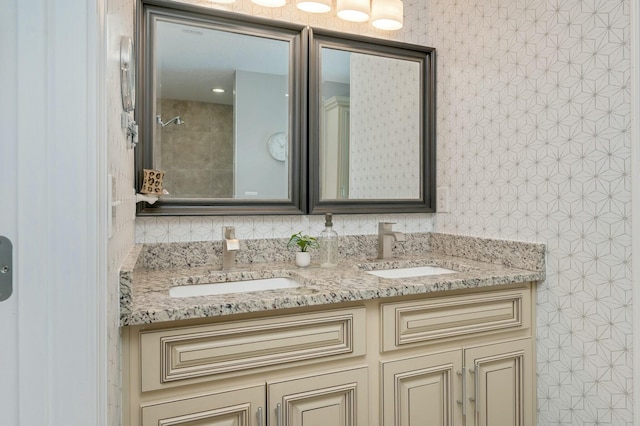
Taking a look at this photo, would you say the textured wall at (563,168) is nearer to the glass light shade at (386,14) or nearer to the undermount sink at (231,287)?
the glass light shade at (386,14)

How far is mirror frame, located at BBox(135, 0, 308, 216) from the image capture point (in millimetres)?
1601

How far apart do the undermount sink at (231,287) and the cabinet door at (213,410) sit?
38 cm

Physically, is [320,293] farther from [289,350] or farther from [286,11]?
[286,11]

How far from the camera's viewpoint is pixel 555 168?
1.53m

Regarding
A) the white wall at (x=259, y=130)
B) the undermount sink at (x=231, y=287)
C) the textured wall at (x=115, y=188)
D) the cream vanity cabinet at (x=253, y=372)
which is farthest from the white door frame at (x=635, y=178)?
the textured wall at (x=115, y=188)

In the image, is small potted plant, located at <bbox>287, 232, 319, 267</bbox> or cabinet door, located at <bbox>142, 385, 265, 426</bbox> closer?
→ cabinet door, located at <bbox>142, 385, 265, 426</bbox>

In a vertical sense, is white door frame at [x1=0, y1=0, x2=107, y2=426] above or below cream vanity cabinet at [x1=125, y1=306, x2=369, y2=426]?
above

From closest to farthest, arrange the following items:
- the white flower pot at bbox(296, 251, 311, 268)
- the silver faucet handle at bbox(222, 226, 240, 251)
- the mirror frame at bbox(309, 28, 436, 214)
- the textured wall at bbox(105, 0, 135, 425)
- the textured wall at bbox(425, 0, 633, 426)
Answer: the textured wall at bbox(105, 0, 135, 425)
the textured wall at bbox(425, 0, 633, 426)
the silver faucet handle at bbox(222, 226, 240, 251)
the white flower pot at bbox(296, 251, 311, 268)
the mirror frame at bbox(309, 28, 436, 214)

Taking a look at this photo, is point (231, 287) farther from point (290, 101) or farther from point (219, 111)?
point (290, 101)

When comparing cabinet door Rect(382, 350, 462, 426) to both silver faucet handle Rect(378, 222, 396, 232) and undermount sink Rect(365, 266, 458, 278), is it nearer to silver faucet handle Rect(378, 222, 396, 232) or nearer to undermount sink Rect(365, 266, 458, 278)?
undermount sink Rect(365, 266, 458, 278)

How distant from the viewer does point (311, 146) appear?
1839mm

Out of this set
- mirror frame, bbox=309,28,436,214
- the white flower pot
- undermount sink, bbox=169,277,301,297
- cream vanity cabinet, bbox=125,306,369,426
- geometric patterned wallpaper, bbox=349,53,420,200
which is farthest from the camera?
geometric patterned wallpaper, bbox=349,53,420,200

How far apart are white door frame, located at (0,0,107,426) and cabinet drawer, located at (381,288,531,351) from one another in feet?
2.88

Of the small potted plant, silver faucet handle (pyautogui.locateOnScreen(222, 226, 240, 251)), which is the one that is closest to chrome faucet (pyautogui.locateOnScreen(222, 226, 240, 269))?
silver faucet handle (pyautogui.locateOnScreen(222, 226, 240, 251))
